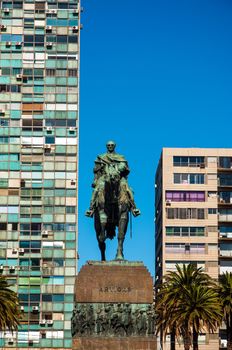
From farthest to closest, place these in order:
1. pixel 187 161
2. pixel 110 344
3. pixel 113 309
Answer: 1. pixel 187 161
2. pixel 113 309
3. pixel 110 344

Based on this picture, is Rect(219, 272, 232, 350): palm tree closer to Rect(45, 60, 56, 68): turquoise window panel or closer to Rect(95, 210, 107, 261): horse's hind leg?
Rect(45, 60, 56, 68): turquoise window panel

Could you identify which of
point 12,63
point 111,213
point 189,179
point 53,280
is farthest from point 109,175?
point 189,179

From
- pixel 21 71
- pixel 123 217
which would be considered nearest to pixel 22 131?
pixel 21 71

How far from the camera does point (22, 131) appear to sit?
107m

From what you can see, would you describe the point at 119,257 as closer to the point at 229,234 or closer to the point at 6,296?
the point at 6,296

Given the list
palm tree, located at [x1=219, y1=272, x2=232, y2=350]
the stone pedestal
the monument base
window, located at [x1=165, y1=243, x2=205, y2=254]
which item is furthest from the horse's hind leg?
window, located at [x1=165, y1=243, x2=205, y2=254]

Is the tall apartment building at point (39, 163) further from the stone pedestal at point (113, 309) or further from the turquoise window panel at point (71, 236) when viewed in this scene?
the stone pedestal at point (113, 309)

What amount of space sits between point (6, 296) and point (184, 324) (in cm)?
1525

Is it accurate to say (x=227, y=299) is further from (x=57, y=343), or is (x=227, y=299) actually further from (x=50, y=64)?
(x=50, y=64)

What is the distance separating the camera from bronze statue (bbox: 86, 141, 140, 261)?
4069 centimetres

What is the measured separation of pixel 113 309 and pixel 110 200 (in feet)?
16.3

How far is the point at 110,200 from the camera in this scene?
41.0 metres

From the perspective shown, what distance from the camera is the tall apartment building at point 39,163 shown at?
101000 mm

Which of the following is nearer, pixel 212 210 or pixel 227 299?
pixel 227 299
